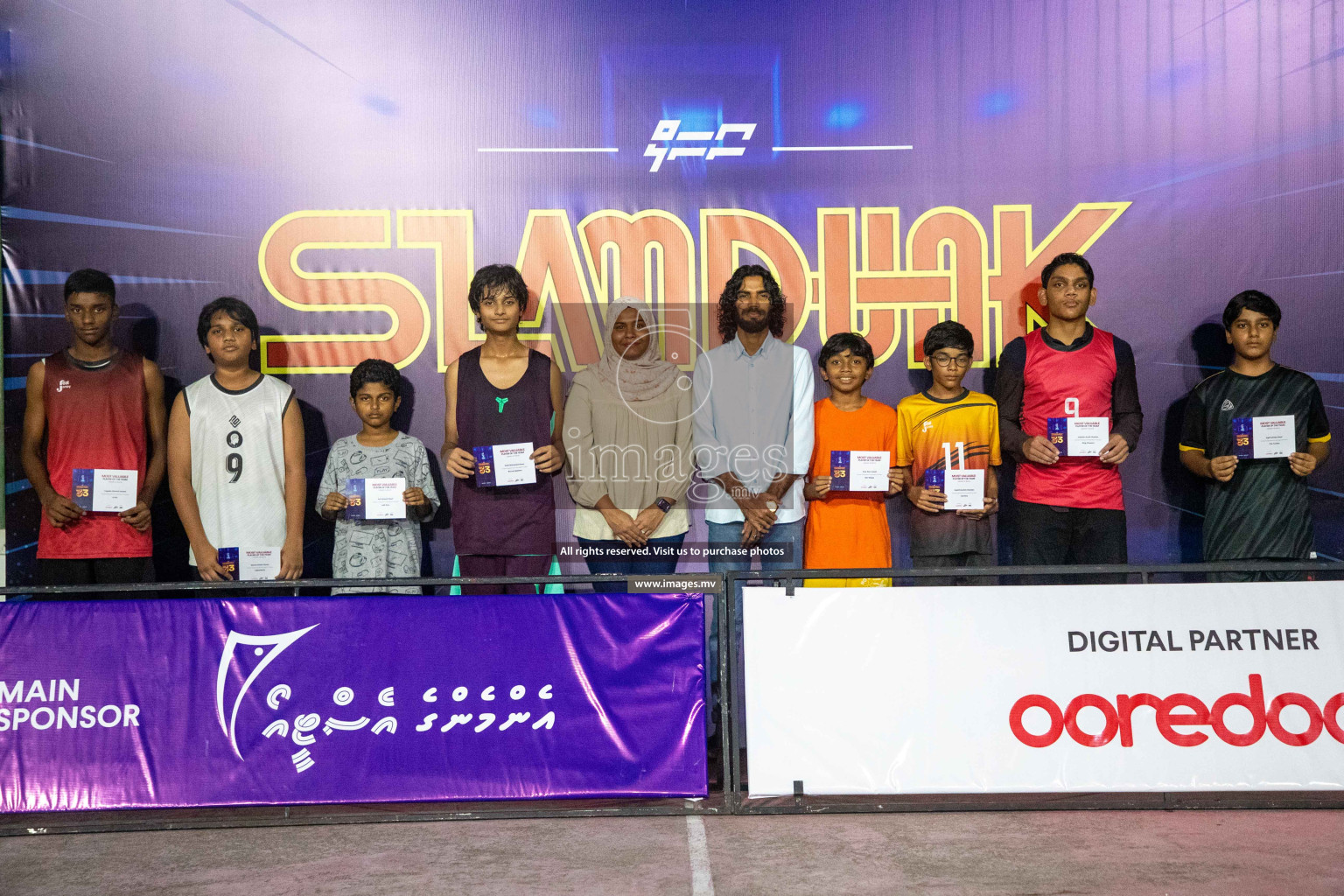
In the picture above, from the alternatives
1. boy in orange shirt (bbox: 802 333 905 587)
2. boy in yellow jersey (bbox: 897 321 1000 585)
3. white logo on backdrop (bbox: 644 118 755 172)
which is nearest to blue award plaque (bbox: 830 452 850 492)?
boy in orange shirt (bbox: 802 333 905 587)

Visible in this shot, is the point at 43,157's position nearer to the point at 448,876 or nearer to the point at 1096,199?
the point at 448,876

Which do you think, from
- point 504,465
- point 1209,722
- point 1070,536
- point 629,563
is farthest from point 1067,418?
point 504,465

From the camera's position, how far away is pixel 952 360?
538 cm

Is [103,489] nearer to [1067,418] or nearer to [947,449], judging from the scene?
[947,449]

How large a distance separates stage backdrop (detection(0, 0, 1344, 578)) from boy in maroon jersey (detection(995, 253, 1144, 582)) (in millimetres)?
460

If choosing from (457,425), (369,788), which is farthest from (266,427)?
(369,788)

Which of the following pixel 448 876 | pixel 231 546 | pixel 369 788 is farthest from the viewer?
pixel 231 546

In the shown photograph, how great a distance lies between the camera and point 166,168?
19.1 ft

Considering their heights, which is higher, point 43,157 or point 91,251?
point 43,157

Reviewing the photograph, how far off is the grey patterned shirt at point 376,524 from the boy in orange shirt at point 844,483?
192 centimetres

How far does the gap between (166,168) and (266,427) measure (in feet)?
5.38

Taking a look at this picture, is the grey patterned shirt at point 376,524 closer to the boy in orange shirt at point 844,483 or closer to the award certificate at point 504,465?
the award certificate at point 504,465

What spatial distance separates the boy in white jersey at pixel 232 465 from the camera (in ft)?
17.4

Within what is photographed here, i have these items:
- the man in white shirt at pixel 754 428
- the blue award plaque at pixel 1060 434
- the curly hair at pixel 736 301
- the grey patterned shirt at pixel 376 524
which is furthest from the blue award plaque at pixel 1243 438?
the grey patterned shirt at pixel 376 524
